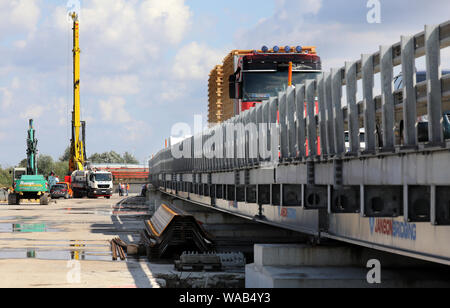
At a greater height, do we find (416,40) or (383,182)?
(416,40)

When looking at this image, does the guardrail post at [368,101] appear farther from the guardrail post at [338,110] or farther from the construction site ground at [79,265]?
the construction site ground at [79,265]

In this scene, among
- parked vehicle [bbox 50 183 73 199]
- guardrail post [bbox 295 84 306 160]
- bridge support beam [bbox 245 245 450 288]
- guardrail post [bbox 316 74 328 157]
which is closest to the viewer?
bridge support beam [bbox 245 245 450 288]

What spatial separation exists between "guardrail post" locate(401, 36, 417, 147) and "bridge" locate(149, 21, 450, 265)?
0.01 metres

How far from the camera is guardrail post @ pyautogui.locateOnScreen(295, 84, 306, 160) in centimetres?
1392

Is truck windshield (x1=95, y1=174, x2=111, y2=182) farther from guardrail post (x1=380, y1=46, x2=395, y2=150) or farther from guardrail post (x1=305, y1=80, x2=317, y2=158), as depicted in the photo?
guardrail post (x1=380, y1=46, x2=395, y2=150)

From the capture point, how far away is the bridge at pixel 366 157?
9016 millimetres

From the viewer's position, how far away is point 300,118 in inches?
551

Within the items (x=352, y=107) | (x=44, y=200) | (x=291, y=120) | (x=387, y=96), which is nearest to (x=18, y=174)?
(x=44, y=200)

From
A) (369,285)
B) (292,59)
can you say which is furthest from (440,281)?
(292,59)

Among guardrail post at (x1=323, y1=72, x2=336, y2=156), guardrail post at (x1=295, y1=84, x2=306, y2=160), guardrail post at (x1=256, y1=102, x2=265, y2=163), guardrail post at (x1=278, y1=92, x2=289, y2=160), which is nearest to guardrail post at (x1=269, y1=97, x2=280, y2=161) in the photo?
guardrail post at (x1=278, y1=92, x2=289, y2=160)

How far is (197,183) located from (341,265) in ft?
50.6

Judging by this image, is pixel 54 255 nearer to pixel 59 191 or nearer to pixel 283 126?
pixel 283 126

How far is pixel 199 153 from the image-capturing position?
2794 cm
